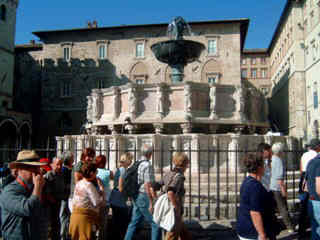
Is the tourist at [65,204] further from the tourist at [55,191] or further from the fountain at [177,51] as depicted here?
the fountain at [177,51]

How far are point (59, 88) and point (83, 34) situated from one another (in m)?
6.40

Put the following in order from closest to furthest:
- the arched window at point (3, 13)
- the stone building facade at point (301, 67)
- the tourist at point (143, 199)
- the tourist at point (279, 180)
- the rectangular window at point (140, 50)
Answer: the tourist at point (143, 199)
the tourist at point (279, 180)
the stone building facade at point (301, 67)
the arched window at point (3, 13)
the rectangular window at point (140, 50)

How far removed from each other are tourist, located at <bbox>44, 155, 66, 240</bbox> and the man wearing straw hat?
5.85ft

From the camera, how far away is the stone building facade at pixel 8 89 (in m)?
30.3

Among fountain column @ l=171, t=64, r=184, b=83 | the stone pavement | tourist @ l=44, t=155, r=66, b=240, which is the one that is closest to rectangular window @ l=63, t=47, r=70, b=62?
fountain column @ l=171, t=64, r=184, b=83

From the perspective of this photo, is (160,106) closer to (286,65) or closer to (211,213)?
(211,213)

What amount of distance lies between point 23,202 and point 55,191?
2074 mm

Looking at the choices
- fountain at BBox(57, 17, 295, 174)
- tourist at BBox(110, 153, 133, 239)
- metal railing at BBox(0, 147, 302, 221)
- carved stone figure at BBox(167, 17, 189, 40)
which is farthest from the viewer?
carved stone figure at BBox(167, 17, 189, 40)

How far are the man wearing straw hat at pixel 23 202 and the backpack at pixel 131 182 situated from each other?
1.92 meters

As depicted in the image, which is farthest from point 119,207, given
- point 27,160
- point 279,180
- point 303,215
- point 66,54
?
point 66,54

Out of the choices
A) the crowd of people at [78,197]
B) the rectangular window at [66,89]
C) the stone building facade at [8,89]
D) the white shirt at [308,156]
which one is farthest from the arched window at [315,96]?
the crowd of people at [78,197]

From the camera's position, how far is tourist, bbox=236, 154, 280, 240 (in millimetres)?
3344

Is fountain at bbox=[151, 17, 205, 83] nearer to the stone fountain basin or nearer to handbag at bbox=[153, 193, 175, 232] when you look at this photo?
the stone fountain basin

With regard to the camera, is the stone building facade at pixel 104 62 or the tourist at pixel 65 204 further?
the stone building facade at pixel 104 62
